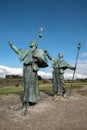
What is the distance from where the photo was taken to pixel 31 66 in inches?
623

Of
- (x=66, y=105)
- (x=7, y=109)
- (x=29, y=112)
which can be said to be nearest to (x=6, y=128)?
(x=29, y=112)

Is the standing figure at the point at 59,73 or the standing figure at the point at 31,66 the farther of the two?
the standing figure at the point at 59,73

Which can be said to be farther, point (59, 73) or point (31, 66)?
point (59, 73)

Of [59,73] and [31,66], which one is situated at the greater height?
[31,66]

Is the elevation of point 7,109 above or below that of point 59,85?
below

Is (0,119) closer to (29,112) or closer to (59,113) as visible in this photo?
(29,112)

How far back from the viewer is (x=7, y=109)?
1586 centimetres

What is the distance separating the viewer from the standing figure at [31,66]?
51.4 ft

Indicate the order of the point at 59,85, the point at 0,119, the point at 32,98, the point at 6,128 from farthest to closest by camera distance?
the point at 59,85
the point at 32,98
the point at 0,119
the point at 6,128

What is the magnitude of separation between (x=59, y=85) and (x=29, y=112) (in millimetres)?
5582

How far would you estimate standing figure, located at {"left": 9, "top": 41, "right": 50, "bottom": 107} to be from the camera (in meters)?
15.7

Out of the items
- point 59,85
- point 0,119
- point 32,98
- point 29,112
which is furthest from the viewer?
point 59,85

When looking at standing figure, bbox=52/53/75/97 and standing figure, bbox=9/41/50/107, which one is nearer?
standing figure, bbox=9/41/50/107

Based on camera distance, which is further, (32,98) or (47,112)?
(32,98)
